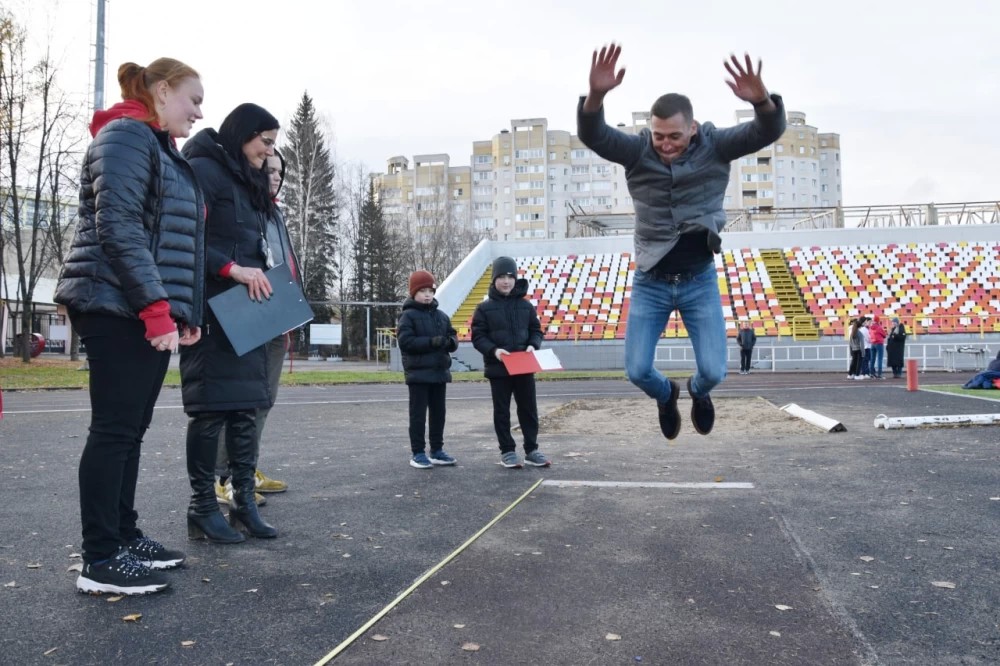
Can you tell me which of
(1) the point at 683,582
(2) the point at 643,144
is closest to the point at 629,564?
(1) the point at 683,582

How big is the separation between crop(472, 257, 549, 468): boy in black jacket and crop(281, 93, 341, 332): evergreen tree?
34165mm

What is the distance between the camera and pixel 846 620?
2.71 metres

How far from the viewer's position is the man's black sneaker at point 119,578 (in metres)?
3.04

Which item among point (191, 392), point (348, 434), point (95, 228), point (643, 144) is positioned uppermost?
point (643, 144)

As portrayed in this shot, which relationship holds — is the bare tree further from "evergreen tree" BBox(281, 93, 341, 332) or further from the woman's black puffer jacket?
the woman's black puffer jacket

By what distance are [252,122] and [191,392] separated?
4.83 ft

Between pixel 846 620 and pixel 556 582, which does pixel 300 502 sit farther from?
pixel 846 620

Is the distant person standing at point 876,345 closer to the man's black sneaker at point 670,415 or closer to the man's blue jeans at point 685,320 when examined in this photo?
the man's black sneaker at point 670,415

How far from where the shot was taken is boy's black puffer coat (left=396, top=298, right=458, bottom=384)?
629cm

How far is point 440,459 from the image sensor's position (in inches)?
250

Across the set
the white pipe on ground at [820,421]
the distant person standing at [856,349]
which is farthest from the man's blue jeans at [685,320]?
the distant person standing at [856,349]

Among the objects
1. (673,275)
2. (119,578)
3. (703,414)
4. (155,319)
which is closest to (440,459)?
(703,414)

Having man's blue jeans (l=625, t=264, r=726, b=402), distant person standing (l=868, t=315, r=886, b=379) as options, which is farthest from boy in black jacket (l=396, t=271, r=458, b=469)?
distant person standing (l=868, t=315, r=886, b=379)

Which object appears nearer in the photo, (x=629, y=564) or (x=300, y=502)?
(x=629, y=564)
